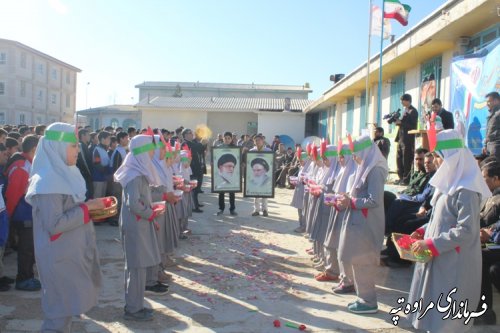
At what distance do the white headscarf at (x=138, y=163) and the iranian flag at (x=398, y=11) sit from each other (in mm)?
11759

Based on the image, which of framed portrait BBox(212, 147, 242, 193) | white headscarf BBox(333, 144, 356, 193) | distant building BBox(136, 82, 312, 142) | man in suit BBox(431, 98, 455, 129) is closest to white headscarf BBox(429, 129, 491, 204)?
white headscarf BBox(333, 144, 356, 193)

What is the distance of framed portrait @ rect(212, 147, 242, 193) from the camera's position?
38.0ft

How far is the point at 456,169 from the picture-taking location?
3686 mm

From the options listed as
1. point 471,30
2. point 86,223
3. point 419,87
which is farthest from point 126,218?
point 419,87

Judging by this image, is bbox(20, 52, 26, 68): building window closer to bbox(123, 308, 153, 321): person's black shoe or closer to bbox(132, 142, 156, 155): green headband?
bbox(132, 142, 156, 155): green headband

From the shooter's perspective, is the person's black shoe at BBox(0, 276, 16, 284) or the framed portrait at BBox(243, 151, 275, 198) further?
the framed portrait at BBox(243, 151, 275, 198)

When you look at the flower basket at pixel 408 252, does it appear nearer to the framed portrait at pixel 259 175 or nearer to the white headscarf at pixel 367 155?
the white headscarf at pixel 367 155

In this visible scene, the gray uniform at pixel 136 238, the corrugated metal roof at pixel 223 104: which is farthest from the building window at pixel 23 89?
the gray uniform at pixel 136 238

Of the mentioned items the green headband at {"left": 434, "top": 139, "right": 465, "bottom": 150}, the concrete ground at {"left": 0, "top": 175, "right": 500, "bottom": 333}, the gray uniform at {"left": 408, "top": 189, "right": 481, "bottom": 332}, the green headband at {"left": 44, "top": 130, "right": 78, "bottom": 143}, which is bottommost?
the concrete ground at {"left": 0, "top": 175, "right": 500, "bottom": 333}

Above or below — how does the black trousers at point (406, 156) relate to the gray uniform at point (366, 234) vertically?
above

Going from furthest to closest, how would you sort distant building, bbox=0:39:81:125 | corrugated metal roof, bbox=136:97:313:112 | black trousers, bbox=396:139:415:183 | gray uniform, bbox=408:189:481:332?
distant building, bbox=0:39:81:125, corrugated metal roof, bbox=136:97:313:112, black trousers, bbox=396:139:415:183, gray uniform, bbox=408:189:481:332

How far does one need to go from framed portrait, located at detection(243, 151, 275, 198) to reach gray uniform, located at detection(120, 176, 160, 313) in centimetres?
667

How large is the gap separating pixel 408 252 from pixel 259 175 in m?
7.78

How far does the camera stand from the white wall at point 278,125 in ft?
97.6
